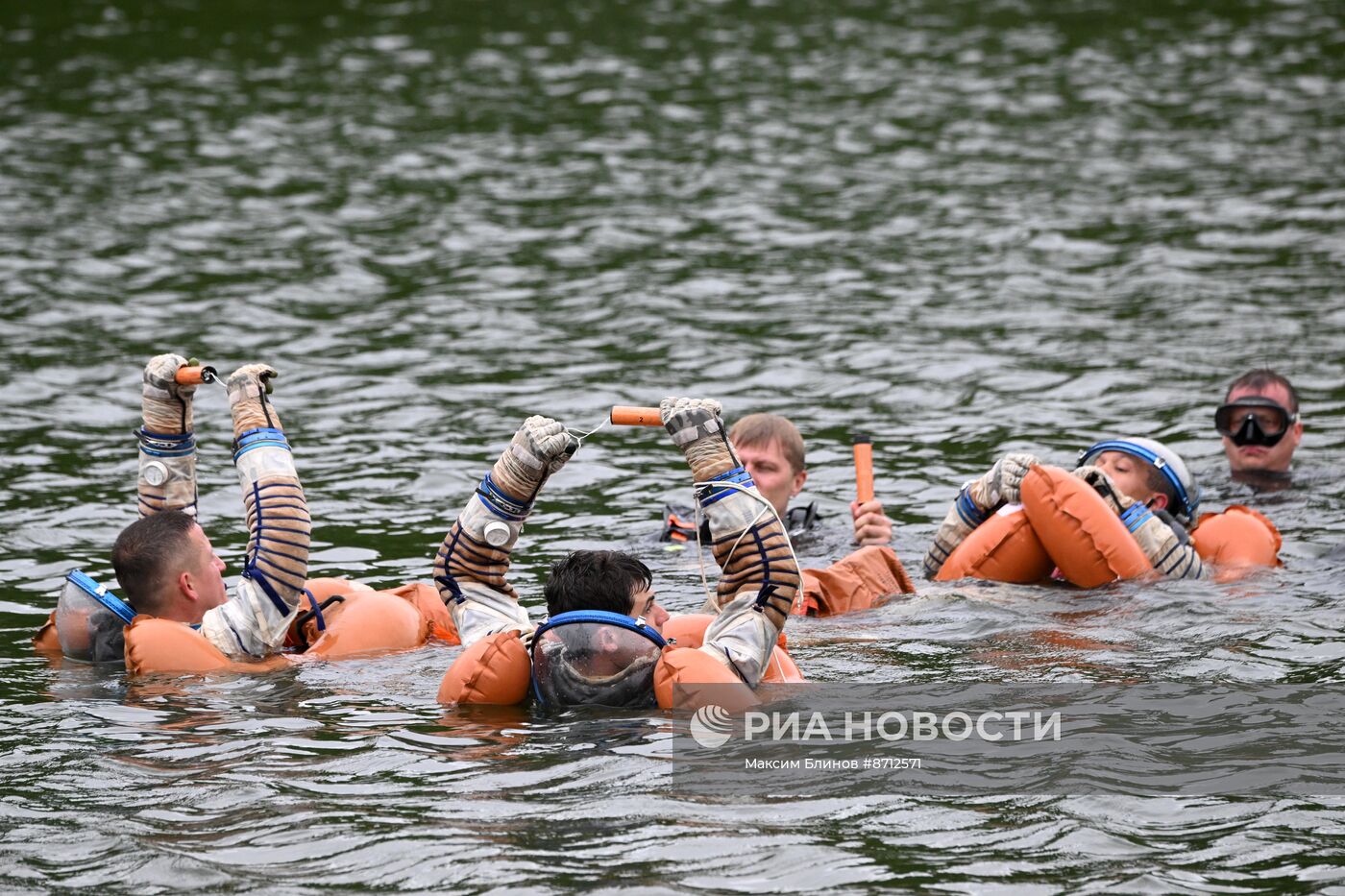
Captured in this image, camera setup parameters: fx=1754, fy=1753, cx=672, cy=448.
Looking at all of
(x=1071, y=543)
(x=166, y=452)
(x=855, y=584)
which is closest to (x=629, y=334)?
(x=855, y=584)

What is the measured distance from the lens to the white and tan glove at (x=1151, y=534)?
11.7 m

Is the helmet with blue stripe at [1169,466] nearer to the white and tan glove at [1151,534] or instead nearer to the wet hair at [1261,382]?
the white and tan glove at [1151,534]

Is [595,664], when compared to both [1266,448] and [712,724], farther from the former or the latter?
[1266,448]

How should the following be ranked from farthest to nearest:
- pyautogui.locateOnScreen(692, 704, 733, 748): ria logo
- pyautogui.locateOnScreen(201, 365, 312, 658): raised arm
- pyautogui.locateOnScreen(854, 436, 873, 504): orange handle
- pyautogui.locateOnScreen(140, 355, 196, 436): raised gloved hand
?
pyautogui.locateOnScreen(854, 436, 873, 504): orange handle < pyautogui.locateOnScreen(140, 355, 196, 436): raised gloved hand < pyautogui.locateOnScreen(201, 365, 312, 658): raised arm < pyautogui.locateOnScreen(692, 704, 733, 748): ria logo

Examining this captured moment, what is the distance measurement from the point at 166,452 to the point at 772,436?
164 inches

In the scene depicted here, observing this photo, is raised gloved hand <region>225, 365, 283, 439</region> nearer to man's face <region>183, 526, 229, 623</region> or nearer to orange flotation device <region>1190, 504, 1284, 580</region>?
man's face <region>183, 526, 229, 623</region>

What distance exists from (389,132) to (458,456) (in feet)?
46.0

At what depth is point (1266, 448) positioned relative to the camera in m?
14.3

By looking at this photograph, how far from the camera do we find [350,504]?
1415cm

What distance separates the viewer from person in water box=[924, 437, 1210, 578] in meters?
11.8

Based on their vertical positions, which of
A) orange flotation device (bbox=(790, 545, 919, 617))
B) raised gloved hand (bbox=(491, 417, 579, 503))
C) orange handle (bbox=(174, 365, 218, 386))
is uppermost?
orange handle (bbox=(174, 365, 218, 386))

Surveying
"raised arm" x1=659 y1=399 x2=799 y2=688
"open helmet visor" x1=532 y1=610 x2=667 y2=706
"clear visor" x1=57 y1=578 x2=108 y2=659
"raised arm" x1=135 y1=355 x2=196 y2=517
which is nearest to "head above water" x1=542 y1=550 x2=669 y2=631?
"open helmet visor" x1=532 y1=610 x2=667 y2=706

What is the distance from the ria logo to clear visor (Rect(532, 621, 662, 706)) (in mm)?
394

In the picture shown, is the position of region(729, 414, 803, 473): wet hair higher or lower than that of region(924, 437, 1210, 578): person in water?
higher
